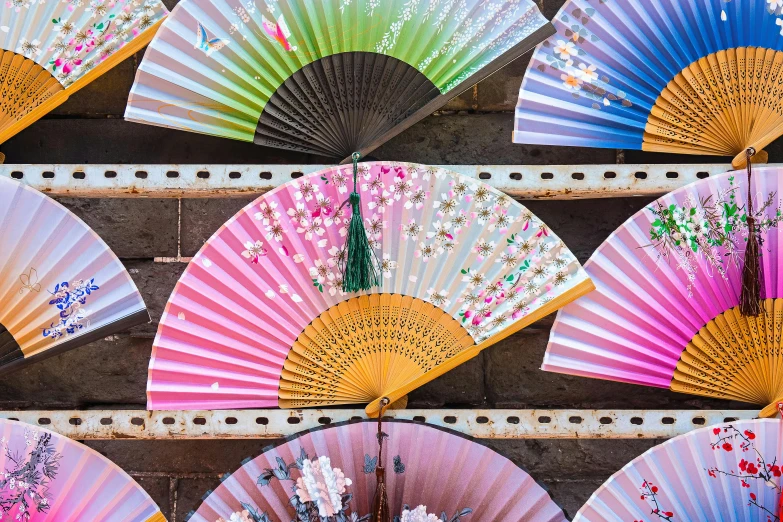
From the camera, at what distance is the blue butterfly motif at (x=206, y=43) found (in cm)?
160

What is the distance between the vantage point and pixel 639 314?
1.57m

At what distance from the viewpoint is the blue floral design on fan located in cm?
160

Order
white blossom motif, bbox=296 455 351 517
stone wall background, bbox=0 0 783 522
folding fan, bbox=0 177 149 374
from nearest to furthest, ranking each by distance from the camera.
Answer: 1. white blossom motif, bbox=296 455 351 517
2. folding fan, bbox=0 177 149 374
3. stone wall background, bbox=0 0 783 522

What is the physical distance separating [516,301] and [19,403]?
1.13 meters

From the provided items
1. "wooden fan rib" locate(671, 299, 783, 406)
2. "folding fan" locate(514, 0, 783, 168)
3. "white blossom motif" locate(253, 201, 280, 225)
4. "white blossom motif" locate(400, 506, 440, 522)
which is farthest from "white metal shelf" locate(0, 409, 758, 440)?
"folding fan" locate(514, 0, 783, 168)

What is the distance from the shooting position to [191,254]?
6.18ft

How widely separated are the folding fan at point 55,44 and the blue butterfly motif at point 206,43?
0.11 meters

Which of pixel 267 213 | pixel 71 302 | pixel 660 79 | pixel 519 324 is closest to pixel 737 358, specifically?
pixel 519 324

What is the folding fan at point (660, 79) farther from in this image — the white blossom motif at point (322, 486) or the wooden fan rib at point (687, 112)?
the white blossom motif at point (322, 486)

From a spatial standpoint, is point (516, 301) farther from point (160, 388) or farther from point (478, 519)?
point (160, 388)

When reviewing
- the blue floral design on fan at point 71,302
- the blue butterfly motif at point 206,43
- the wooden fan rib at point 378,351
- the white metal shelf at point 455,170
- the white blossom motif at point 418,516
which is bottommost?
the white blossom motif at point 418,516

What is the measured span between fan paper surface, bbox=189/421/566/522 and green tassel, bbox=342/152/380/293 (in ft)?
0.90

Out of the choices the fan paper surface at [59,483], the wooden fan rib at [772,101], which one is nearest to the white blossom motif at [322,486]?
the fan paper surface at [59,483]

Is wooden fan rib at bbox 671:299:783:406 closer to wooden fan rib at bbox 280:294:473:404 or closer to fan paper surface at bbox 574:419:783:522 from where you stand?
fan paper surface at bbox 574:419:783:522
